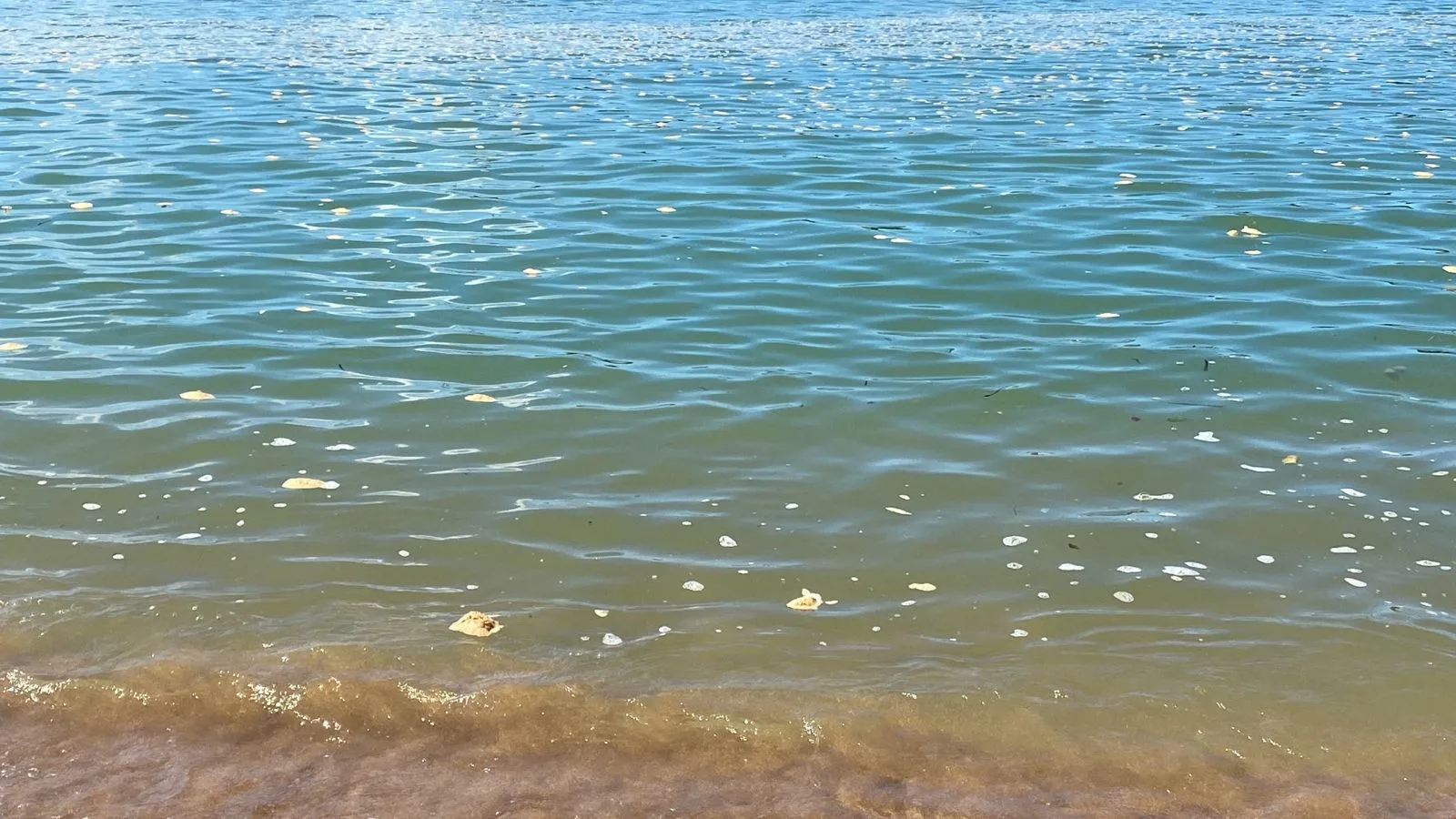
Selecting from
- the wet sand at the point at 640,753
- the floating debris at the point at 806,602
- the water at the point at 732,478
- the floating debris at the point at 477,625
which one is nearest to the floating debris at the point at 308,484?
the water at the point at 732,478

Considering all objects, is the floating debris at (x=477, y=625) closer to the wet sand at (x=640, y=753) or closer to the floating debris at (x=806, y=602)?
the wet sand at (x=640, y=753)

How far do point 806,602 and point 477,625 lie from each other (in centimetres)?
165

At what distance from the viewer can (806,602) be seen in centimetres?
741

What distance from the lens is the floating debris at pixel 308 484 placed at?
867 centimetres

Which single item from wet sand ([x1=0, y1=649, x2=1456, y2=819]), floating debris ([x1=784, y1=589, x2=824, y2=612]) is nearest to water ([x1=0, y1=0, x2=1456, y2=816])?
wet sand ([x1=0, y1=649, x2=1456, y2=819])

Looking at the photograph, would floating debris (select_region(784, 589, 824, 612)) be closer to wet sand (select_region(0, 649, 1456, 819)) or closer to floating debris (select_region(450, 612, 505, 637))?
wet sand (select_region(0, 649, 1456, 819))

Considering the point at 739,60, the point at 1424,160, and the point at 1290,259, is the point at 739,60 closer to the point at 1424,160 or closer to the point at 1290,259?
the point at 1424,160

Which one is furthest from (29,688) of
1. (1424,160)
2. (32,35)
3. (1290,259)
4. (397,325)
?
(32,35)

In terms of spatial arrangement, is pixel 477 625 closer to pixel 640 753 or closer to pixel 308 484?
pixel 640 753

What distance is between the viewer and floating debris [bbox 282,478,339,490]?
341 inches

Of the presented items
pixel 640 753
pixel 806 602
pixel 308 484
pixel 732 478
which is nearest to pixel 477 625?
pixel 640 753

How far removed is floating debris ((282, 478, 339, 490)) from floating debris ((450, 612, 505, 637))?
6.24 feet

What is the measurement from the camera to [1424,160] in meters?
18.1

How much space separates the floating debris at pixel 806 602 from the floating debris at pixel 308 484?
9.85 ft
